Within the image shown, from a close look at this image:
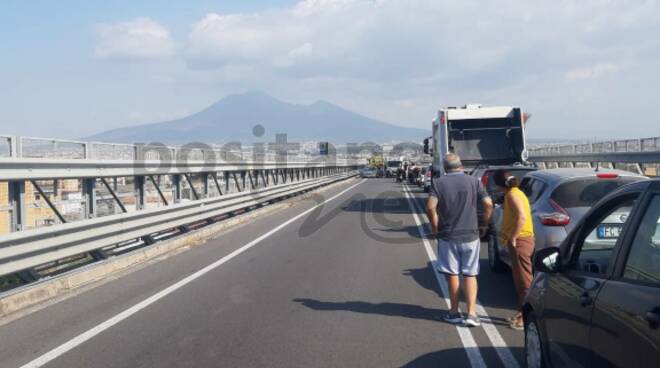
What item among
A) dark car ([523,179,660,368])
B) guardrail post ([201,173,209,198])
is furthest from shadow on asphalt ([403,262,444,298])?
guardrail post ([201,173,209,198])

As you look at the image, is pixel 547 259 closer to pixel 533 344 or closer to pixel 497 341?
pixel 533 344

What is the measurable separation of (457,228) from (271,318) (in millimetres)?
2341

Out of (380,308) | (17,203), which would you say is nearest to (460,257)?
(380,308)

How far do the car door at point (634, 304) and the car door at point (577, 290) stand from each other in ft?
0.48

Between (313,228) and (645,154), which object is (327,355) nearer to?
(313,228)

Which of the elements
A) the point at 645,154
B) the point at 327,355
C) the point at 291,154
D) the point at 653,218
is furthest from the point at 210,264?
the point at 291,154

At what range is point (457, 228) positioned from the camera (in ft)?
25.8

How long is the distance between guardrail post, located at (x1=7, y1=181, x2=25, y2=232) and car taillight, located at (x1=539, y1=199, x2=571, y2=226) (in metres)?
7.05

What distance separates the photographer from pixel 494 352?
265 inches

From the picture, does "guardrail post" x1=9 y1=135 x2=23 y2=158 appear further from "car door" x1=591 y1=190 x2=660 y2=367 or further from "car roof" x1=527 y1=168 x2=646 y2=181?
"car door" x1=591 y1=190 x2=660 y2=367

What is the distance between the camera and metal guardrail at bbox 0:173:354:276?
29.8 feet

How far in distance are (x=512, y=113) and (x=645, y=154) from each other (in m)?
4.76

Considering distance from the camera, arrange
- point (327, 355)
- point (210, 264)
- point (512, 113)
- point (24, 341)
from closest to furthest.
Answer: point (327, 355)
point (24, 341)
point (210, 264)
point (512, 113)

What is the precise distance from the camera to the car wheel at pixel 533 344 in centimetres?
534
